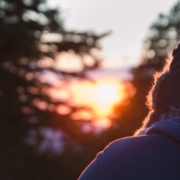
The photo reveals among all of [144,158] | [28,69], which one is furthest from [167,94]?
[28,69]

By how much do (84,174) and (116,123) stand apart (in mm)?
32453

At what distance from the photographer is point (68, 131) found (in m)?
17.6

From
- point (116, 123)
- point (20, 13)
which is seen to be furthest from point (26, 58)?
point (116, 123)

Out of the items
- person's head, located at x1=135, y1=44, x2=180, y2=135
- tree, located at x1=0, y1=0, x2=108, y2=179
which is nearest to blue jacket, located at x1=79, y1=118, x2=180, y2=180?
person's head, located at x1=135, y1=44, x2=180, y2=135

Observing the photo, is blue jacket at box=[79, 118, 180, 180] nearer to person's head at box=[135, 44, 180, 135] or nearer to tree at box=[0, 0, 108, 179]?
person's head at box=[135, 44, 180, 135]

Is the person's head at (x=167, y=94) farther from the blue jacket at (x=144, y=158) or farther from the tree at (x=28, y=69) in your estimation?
the tree at (x=28, y=69)

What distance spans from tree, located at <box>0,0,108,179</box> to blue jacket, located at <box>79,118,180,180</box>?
1359 centimetres

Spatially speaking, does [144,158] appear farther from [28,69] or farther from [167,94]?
[28,69]

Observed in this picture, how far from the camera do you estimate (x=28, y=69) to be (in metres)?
16.8

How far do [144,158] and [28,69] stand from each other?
1507cm

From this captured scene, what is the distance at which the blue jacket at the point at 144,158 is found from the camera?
1.82 meters

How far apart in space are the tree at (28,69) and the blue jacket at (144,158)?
44.6 feet

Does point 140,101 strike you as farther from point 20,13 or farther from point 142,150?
point 142,150

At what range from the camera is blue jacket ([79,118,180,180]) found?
71.6 inches
